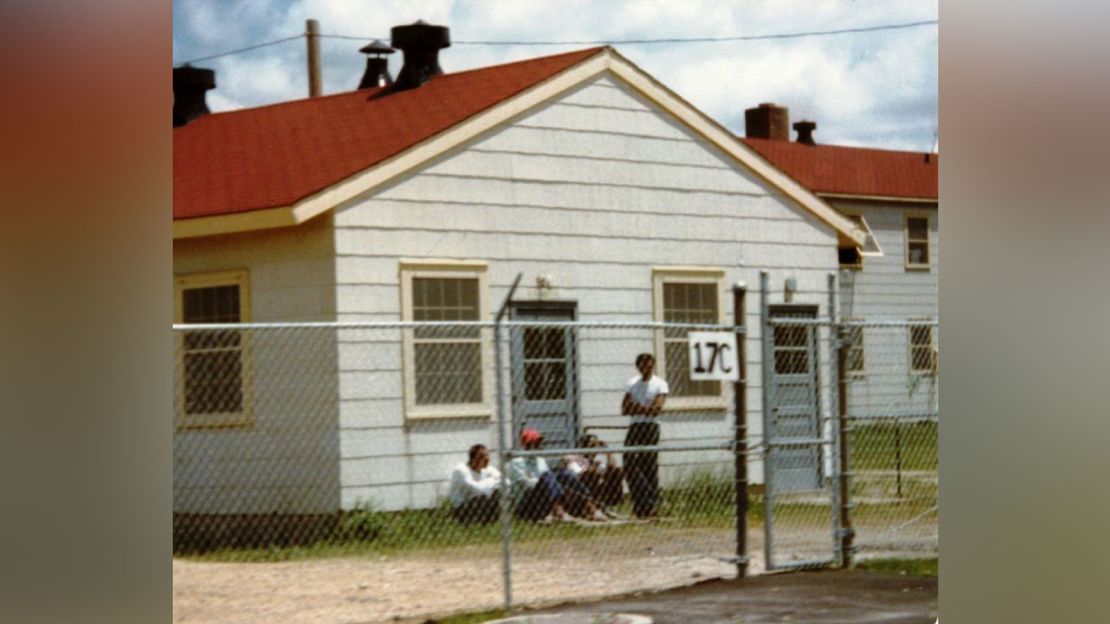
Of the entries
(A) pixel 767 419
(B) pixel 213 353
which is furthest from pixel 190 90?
(A) pixel 767 419

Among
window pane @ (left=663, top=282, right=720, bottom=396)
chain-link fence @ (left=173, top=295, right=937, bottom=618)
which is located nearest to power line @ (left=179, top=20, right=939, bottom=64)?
window pane @ (left=663, top=282, right=720, bottom=396)

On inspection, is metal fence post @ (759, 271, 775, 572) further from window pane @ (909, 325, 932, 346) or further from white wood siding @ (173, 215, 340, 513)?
window pane @ (909, 325, 932, 346)

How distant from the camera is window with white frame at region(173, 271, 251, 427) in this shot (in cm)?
1209

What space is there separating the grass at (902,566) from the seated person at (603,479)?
1798 mm

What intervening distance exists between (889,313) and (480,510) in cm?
607

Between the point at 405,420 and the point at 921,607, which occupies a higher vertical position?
the point at 405,420

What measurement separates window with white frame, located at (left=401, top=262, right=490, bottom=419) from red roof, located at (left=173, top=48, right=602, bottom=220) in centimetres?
102

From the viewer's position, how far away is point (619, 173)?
13.6 metres

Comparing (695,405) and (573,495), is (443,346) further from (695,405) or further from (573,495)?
(695,405)
